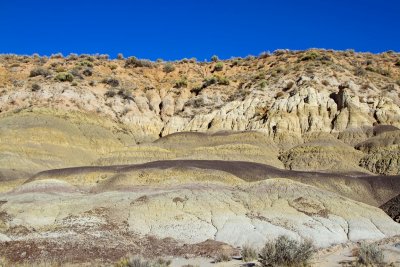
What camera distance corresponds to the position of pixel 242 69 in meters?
86.5

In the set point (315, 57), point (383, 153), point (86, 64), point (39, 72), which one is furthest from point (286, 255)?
point (86, 64)

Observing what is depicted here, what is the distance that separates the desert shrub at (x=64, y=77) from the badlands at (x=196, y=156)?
0.17 metres

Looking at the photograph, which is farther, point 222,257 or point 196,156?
point 196,156

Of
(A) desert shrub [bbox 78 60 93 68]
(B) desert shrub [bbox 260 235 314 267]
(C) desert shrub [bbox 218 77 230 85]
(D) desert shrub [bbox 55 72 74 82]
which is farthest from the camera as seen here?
(A) desert shrub [bbox 78 60 93 68]

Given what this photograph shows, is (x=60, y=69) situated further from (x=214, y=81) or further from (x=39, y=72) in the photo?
(x=214, y=81)

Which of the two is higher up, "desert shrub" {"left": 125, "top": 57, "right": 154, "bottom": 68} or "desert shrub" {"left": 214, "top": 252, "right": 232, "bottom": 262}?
"desert shrub" {"left": 125, "top": 57, "right": 154, "bottom": 68}

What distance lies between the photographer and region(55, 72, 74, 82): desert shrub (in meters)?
71.1

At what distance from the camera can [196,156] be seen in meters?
52.1

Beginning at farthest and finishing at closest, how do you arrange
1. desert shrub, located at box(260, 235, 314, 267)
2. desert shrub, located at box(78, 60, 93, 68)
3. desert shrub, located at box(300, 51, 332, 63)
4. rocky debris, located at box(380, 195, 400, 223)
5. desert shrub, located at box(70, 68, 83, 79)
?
desert shrub, located at box(78, 60, 93, 68), desert shrub, located at box(300, 51, 332, 63), desert shrub, located at box(70, 68, 83, 79), rocky debris, located at box(380, 195, 400, 223), desert shrub, located at box(260, 235, 314, 267)

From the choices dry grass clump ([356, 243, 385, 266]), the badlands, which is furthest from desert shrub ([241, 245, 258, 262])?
dry grass clump ([356, 243, 385, 266])

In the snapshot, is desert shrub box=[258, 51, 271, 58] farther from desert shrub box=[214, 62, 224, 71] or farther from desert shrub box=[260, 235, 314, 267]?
desert shrub box=[260, 235, 314, 267]

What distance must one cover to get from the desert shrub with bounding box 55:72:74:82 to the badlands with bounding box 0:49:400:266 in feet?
0.56

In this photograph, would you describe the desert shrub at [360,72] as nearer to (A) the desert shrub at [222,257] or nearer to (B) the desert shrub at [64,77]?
(B) the desert shrub at [64,77]

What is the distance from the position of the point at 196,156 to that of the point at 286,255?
3532 cm
